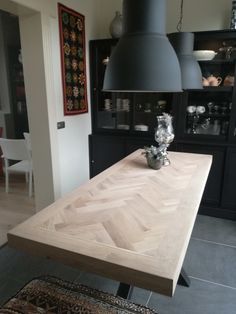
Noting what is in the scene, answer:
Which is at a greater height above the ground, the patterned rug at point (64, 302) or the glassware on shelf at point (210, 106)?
the glassware on shelf at point (210, 106)

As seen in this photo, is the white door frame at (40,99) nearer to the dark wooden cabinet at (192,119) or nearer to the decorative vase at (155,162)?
the dark wooden cabinet at (192,119)

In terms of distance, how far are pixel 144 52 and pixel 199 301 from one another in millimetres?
1691

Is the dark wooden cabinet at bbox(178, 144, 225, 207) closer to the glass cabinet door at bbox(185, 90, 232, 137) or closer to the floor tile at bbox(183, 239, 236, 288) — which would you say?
the glass cabinet door at bbox(185, 90, 232, 137)

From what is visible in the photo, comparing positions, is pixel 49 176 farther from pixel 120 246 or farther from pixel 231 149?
pixel 231 149

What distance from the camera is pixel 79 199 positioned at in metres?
1.57

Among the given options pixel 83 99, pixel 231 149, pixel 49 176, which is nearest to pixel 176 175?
pixel 231 149

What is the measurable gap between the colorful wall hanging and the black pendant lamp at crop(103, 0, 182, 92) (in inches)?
57.4

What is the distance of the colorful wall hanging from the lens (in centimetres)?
265

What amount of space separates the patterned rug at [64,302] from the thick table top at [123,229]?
26cm

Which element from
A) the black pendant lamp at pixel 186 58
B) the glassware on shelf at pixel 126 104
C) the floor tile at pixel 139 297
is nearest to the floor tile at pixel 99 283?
the floor tile at pixel 139 297

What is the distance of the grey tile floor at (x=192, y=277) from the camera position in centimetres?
181

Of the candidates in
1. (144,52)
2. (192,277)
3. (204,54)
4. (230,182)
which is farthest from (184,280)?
(204,54)

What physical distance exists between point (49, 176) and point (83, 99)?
3.40 ft

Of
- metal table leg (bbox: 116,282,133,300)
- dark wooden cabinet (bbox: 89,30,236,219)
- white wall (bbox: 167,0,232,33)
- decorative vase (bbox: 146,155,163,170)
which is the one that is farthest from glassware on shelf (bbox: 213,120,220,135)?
metal table leg (bbox: 116,282,133,300)
